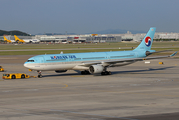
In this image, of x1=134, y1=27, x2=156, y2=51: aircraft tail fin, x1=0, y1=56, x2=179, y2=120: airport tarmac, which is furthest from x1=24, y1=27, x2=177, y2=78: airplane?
x1=0, y1=56, x2=179, y2=120: airport tarmac

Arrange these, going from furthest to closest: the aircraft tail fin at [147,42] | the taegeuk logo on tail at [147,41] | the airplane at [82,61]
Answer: the taegeuk logo on tail at [147,41] < the aircraft tail fin at [147,42] < the airplane at [82,61]

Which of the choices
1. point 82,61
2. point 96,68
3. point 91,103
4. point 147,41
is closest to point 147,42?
point 147,41

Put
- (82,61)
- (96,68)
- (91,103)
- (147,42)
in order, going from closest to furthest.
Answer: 1. (91,103)
2. (96,68)
3. (82,61)
4. (147,42)

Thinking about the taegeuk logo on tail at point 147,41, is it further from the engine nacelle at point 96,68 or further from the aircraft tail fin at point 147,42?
the engine nacelle at point 96,68

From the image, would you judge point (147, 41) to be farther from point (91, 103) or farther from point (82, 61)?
point (91, 103)

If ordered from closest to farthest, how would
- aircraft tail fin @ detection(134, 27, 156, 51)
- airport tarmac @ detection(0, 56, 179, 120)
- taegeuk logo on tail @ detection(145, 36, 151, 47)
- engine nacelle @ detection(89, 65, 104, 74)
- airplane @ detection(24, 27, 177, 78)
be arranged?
airport tarmac @ detection(0, 56, 179, 120)
airplane @ detection(24, 27, 177, 78)
engine nacelle @ detection(89, 65, 104, 74)
aircraft tail fin @ detection(134, 27, 156, 51)
taegeuk logo on tail @ detection(145, 36, 151, 47)

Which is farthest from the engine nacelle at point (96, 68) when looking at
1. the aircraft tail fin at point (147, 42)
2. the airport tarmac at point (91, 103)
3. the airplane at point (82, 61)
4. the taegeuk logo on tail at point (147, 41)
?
the taegeuk logo on tail at point (147, 41)

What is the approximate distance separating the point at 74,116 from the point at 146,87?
16.0m

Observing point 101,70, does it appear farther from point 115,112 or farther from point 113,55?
point 115,112

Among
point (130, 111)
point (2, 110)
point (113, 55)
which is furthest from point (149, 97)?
point (113, 55)

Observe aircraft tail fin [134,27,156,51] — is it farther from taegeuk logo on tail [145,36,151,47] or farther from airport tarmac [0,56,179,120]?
airport tarmac [0,56,179,120]

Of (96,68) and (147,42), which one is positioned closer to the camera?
(96,68)

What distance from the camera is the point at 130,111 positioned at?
1995cm

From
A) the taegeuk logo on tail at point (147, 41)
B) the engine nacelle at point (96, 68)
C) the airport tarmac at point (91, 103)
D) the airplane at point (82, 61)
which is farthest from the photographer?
the taegeuk logo on tail at point (147, 41)
